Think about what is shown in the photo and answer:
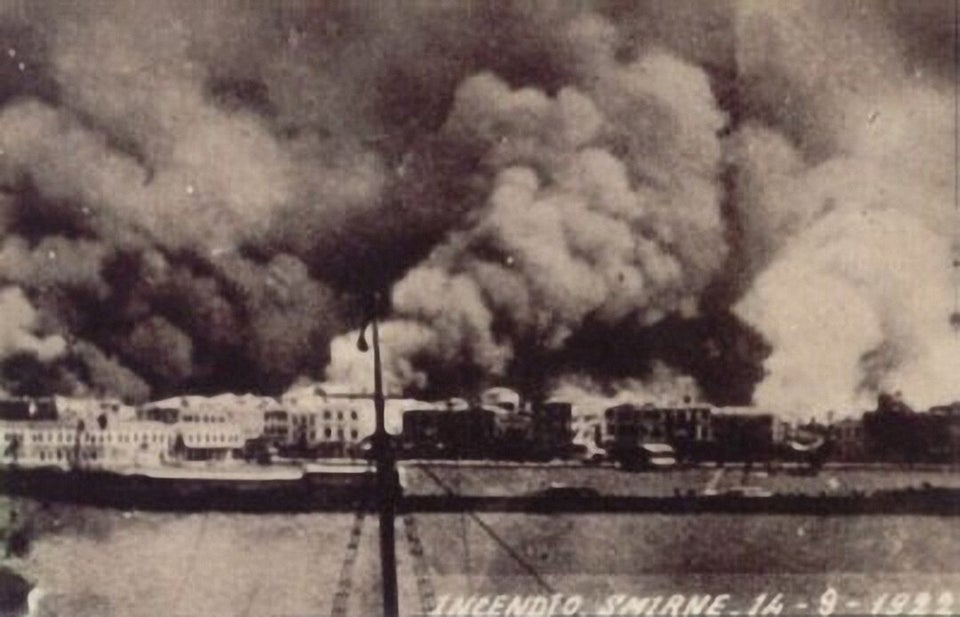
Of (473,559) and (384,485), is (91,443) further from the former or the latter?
(473,559)

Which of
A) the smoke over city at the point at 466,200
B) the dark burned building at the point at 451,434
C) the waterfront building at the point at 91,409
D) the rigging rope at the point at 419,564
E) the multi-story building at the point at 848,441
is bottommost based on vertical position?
the rigging rope at the point at 419,564

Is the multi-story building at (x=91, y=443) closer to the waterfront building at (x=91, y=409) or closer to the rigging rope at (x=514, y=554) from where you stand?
→ the waterfront building at (x=91, y=409)

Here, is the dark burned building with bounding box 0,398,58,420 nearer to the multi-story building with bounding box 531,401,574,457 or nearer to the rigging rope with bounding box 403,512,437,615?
the rigging rope with bounding box 403,512,437,615

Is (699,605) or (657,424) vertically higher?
(657,424)

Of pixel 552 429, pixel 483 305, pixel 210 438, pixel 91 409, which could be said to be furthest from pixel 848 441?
pixel 91 409

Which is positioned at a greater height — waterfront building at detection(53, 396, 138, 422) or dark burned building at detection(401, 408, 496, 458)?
waterfront building at detection(53, 396, 138, 422)

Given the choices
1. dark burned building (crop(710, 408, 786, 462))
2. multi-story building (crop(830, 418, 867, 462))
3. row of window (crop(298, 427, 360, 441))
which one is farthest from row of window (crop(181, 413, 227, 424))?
multi-story building (crop(830, 418, 867, 462))

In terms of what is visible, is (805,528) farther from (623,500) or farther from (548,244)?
(548,244)

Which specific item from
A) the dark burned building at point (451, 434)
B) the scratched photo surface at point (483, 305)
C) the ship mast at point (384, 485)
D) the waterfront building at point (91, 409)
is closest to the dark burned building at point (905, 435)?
the scratched photo surface at point (483, 305)

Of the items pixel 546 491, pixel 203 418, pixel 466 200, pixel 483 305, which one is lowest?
pixel 546 491
